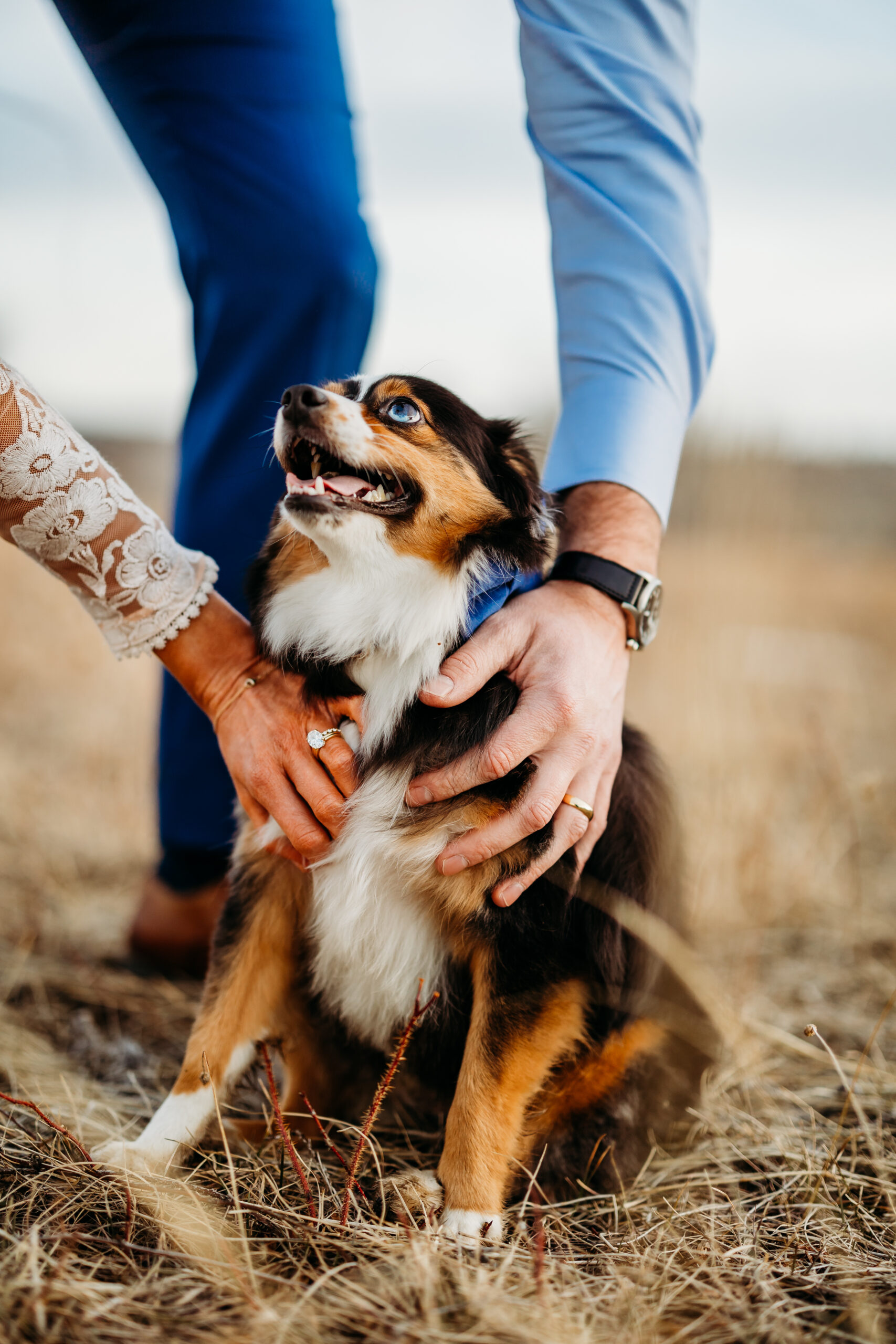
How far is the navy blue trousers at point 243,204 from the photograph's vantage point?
2.48 m

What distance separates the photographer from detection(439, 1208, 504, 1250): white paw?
1.63 metres

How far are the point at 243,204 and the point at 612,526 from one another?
150 centimetres

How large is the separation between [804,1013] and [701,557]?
326 centimetres

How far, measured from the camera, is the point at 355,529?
191 cm

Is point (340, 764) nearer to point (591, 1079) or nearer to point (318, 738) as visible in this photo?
point (318, 738)

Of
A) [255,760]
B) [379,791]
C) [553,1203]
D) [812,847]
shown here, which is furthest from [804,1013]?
[255,760]

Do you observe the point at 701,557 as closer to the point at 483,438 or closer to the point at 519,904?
the point at 483,438

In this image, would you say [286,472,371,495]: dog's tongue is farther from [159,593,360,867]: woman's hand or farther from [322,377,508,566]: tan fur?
[159,593,360,867]: woman's hand

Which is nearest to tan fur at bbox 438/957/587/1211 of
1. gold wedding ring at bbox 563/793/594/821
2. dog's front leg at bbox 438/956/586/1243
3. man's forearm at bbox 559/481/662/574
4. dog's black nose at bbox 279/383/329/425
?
dog's front leg at bbox 438/956/586/1243

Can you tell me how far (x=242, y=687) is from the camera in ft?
6.64

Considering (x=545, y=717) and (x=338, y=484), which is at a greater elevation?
(x=338, y=484)

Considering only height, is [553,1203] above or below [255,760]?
below

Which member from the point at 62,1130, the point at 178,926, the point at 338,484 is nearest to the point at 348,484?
the point at 338,484

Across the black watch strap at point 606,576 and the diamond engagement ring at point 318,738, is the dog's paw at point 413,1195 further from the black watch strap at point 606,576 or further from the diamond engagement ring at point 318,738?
the black watch strap at point 606,576
